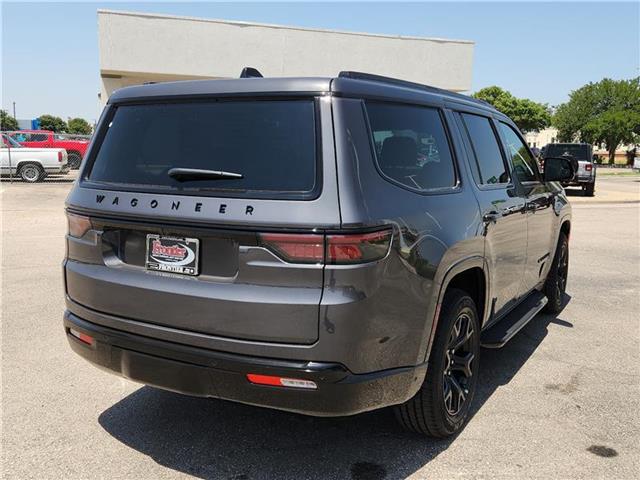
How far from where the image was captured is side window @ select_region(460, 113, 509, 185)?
12.4ft

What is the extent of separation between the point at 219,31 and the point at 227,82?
27126 mm

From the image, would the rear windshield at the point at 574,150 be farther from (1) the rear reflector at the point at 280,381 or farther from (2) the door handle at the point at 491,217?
(1) the rear reflector at the point at 280,381

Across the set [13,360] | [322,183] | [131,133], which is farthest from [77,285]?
[13,360]

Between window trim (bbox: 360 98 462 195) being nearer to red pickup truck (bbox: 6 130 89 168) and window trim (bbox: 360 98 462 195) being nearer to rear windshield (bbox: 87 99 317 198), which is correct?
rear windshield (bbox: 87 99 317 198)

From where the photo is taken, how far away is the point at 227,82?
9.20ft

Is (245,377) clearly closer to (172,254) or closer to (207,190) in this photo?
(172,254)

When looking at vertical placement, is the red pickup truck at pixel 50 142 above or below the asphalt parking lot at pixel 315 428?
above

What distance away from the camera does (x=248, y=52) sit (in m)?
28.4

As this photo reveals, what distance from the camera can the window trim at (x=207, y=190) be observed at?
2.48 m

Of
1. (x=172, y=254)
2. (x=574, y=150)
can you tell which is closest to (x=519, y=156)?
(x=172, y=254)

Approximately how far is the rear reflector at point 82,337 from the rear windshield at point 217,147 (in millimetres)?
814

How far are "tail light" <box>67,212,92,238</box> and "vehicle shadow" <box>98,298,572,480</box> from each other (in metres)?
1.18

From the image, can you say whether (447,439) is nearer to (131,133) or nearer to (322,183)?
(322,183)

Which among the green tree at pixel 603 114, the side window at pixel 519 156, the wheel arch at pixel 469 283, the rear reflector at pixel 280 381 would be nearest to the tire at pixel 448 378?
the wheel arch at pixel 469 283
